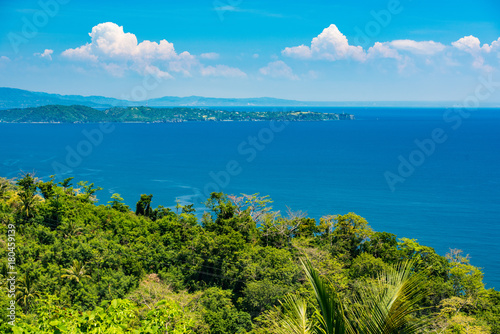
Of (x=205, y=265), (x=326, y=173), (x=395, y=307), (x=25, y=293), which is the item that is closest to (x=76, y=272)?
(x=25, y=293)

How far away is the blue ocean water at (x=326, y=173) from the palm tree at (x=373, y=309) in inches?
1566

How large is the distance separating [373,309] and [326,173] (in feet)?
253

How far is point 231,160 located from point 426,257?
71.9 meters

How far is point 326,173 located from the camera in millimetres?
79750

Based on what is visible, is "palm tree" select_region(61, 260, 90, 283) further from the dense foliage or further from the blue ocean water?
the blue ocean water

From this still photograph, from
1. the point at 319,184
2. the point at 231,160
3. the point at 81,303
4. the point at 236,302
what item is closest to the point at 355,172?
the point at 319,184

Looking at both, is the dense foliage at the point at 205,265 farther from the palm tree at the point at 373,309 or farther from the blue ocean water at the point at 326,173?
the blue ocean water at the point at 326,173

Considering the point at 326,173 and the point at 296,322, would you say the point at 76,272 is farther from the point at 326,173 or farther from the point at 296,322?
the point at 326,173

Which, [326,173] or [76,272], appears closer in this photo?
[76,272]

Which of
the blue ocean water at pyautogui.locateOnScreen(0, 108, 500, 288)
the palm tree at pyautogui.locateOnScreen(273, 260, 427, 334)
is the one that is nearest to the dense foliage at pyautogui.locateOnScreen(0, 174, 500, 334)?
the palm tree at pyautogui.locateOnScreen(273, 260, 427, 334)

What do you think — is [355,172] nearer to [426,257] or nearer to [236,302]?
[426,257]

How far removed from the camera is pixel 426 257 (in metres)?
26.0

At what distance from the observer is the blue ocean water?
51062 millimetres

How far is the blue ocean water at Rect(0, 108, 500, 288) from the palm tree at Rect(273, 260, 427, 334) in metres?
39.8
